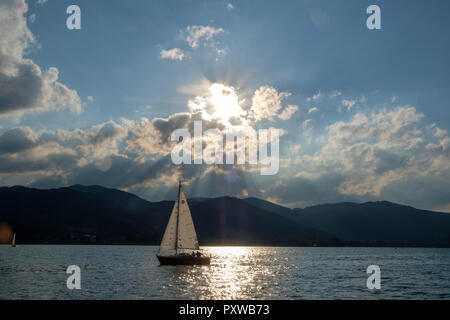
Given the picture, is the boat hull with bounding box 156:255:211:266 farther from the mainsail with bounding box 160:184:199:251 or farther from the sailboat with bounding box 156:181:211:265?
the mainsail with bounding box 160:184:199:251

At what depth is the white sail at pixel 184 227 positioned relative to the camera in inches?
3807

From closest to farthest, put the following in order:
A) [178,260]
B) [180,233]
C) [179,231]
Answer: [179,231] → [180,233] → [178,260]

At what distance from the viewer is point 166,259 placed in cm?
10169

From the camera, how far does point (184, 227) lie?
→ 324ft

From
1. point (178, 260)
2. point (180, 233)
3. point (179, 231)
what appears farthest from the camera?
point (178, 260)

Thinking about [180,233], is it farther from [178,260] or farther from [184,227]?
[178,260]

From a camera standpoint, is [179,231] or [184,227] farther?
[184,227]

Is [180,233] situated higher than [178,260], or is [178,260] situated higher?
[180,233]

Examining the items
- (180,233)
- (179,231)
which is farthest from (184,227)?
(180,233)

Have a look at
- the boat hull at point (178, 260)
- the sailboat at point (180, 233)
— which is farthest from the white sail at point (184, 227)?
the boat hull at point (178, 260)

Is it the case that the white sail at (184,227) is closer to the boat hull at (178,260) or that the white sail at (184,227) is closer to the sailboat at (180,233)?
the sailboat at (180,233)

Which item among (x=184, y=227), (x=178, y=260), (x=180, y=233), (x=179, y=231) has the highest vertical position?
(x=184, y=227)
